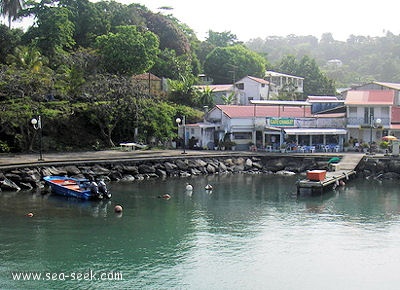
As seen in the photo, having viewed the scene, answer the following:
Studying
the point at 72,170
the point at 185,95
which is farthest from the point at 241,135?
the point at 72,170

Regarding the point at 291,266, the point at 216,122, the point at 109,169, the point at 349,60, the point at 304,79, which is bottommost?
the point at 291,266

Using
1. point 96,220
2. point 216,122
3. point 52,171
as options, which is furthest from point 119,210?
point 216,122

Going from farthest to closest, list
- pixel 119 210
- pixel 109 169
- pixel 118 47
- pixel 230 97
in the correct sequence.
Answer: pixel 230 97, pixel 118 47, pixel 109 169, pixel 119 210

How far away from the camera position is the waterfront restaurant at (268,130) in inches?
2024

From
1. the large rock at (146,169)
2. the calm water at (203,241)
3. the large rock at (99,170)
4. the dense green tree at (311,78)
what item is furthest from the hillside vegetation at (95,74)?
the calm water at (203,241)

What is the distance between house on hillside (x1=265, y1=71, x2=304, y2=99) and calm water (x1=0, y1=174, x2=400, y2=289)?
40155 mm

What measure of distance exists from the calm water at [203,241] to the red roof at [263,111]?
15432mm

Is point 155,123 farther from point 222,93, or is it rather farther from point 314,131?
point 222,93

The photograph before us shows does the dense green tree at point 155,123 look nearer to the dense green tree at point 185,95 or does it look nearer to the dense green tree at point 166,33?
the dense green tree at point 185,95

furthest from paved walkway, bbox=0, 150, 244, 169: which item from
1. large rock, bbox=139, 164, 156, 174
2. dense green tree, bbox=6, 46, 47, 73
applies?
dense green tree, bbox=6, 46, 47, 73

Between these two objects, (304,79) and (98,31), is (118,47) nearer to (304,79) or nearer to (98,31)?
(98,31)

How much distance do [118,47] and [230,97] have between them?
556 inches

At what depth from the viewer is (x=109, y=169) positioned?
1645 inches

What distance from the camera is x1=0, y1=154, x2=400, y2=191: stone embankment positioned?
122ft
